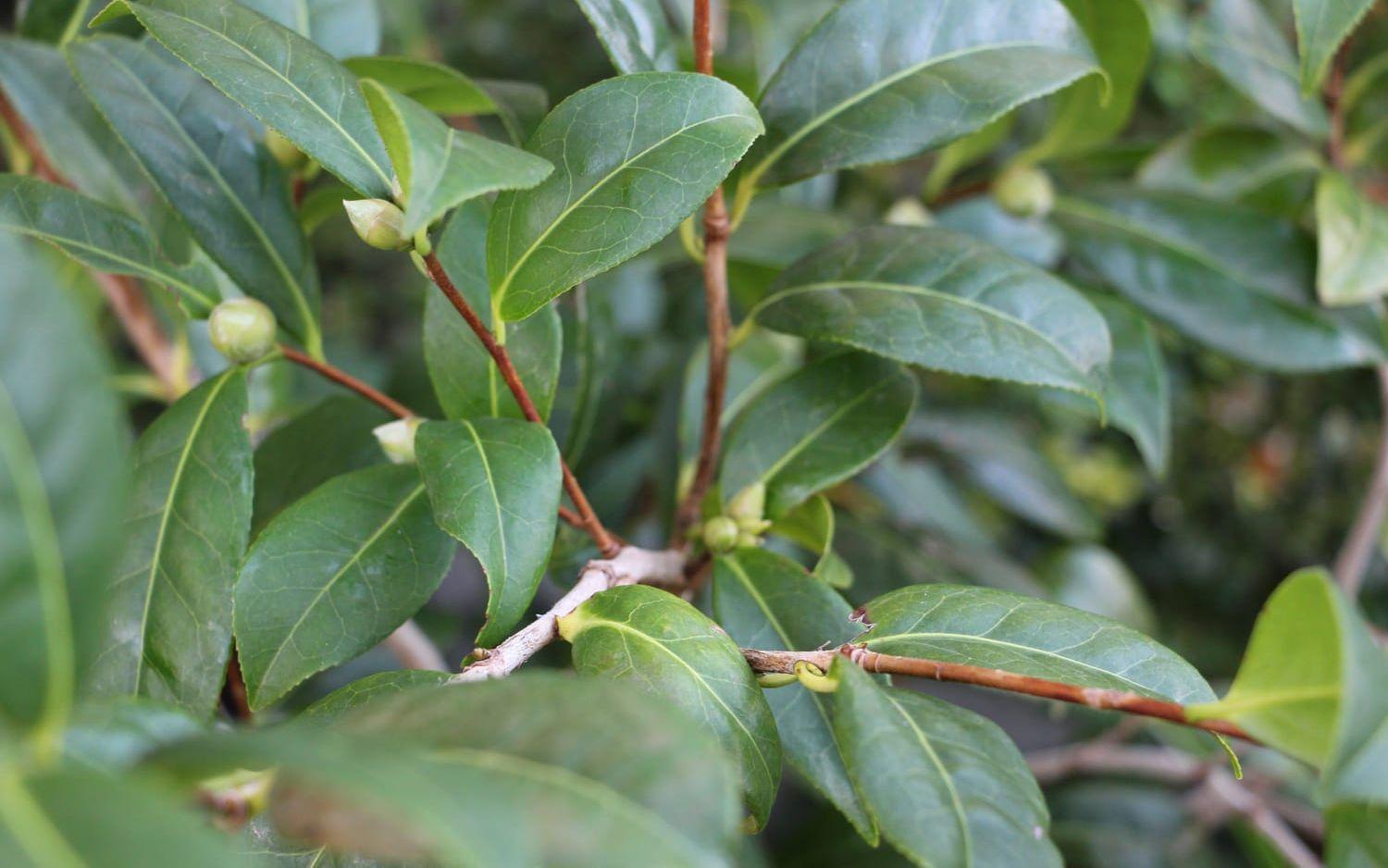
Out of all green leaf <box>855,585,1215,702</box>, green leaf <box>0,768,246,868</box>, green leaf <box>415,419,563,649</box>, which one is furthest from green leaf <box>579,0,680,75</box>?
green leaf <box>0,768,246,868</box>

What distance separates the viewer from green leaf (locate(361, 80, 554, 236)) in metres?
0.43

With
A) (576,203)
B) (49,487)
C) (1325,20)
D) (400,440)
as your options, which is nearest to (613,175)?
(576,203)

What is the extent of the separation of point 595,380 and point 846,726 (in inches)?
19.6

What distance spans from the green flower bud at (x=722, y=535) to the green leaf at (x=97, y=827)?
47 centimetres

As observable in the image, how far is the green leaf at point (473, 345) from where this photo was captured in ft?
2.24

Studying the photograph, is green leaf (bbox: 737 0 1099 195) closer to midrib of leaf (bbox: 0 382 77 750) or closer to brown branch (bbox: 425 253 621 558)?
Answer: brown branch (bbox: 425 253 621 558)

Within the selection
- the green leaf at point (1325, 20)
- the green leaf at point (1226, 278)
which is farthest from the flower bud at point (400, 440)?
the green leaf at point (1226, 278)

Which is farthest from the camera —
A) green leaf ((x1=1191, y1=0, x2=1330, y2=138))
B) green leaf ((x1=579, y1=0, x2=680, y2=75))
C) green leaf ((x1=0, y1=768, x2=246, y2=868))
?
green leaf ((x1=1191, y1=0, x2=1330, y2=138))

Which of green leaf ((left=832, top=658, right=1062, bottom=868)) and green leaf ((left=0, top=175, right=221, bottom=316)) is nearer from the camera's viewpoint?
green leaf ((left=832, top=658, right=1062, bottom=868))

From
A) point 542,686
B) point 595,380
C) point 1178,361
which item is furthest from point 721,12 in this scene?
point 542,686

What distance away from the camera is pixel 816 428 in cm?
81

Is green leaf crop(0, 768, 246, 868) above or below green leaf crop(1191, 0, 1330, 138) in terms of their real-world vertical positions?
above

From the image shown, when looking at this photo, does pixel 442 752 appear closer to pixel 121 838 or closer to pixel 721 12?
pixel 121 838

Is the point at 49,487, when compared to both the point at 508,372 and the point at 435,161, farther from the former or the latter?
the point at 508,372
